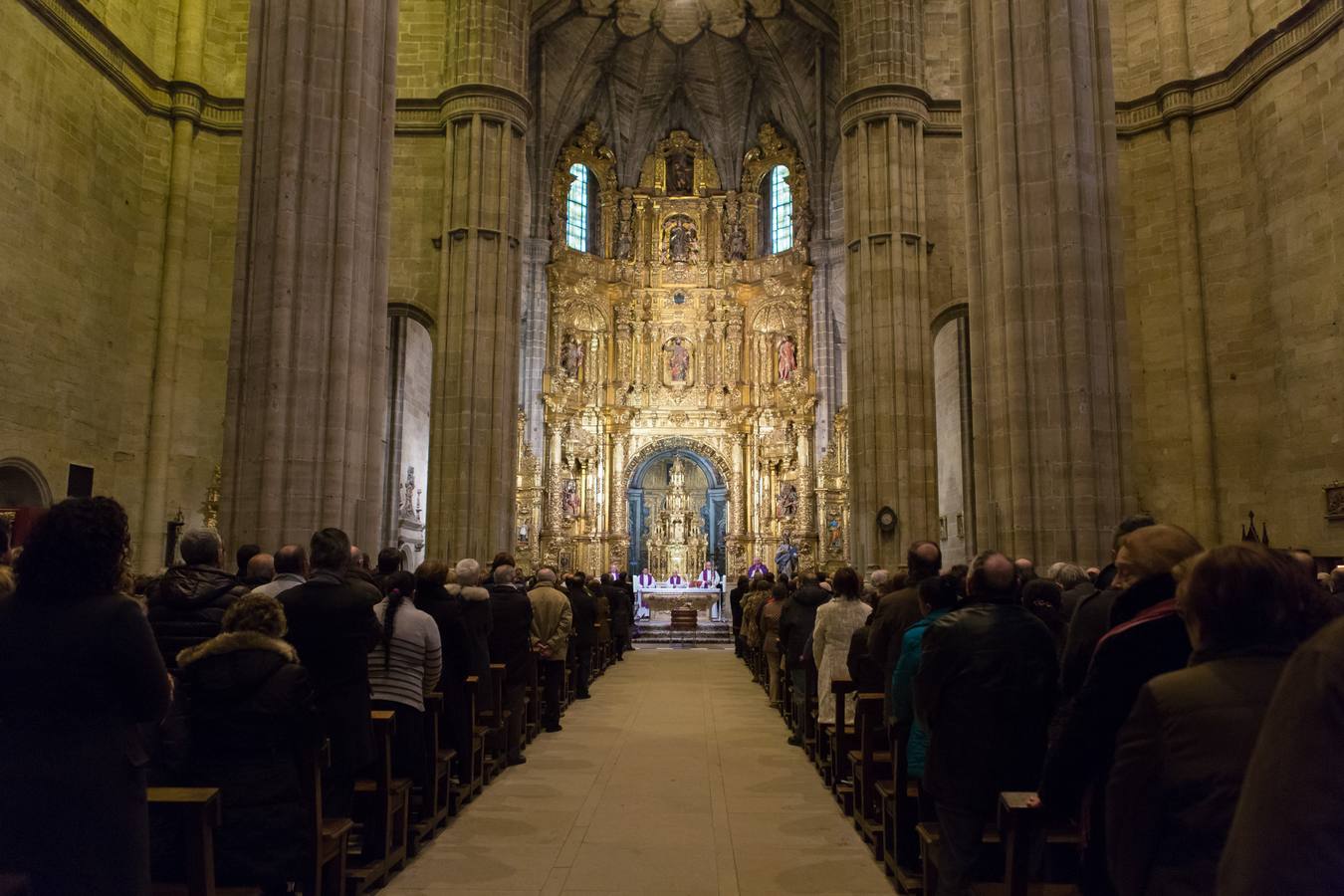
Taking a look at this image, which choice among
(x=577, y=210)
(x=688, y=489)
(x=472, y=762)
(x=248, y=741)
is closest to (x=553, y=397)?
(x=688, y=489)

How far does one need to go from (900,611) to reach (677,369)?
2912 cm

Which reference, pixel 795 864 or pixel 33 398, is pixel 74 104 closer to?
pixel 33 398

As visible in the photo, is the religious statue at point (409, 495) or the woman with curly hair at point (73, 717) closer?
the woman with curly hair at point (73, 717)

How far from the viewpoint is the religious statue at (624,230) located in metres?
35.0

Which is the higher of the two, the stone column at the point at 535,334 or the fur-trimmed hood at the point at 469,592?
the stone column at the point at 535,334

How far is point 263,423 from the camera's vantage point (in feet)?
32.9

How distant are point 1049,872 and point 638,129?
3435 cm

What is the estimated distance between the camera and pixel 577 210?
35.2 m

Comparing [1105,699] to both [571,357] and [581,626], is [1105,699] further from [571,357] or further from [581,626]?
[571,357]

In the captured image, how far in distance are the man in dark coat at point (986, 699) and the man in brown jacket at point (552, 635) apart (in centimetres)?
694

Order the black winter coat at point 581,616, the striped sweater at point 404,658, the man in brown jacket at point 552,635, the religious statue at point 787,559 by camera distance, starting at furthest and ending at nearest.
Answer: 1. the religious statue at point 787,559
2. the black winter coat at point 581,616
3. the man in brown jacket at point 552,635
4. the striped sweater at point 404,658

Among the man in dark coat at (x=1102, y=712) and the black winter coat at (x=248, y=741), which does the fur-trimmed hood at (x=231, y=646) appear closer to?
the black winter coat at (x=248, y=741)

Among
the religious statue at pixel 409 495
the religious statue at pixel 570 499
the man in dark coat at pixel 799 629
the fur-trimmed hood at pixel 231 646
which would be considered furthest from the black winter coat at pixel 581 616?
the religious statue at pixel 570 499

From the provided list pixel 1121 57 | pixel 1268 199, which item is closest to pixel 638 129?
pixel 1121 57
